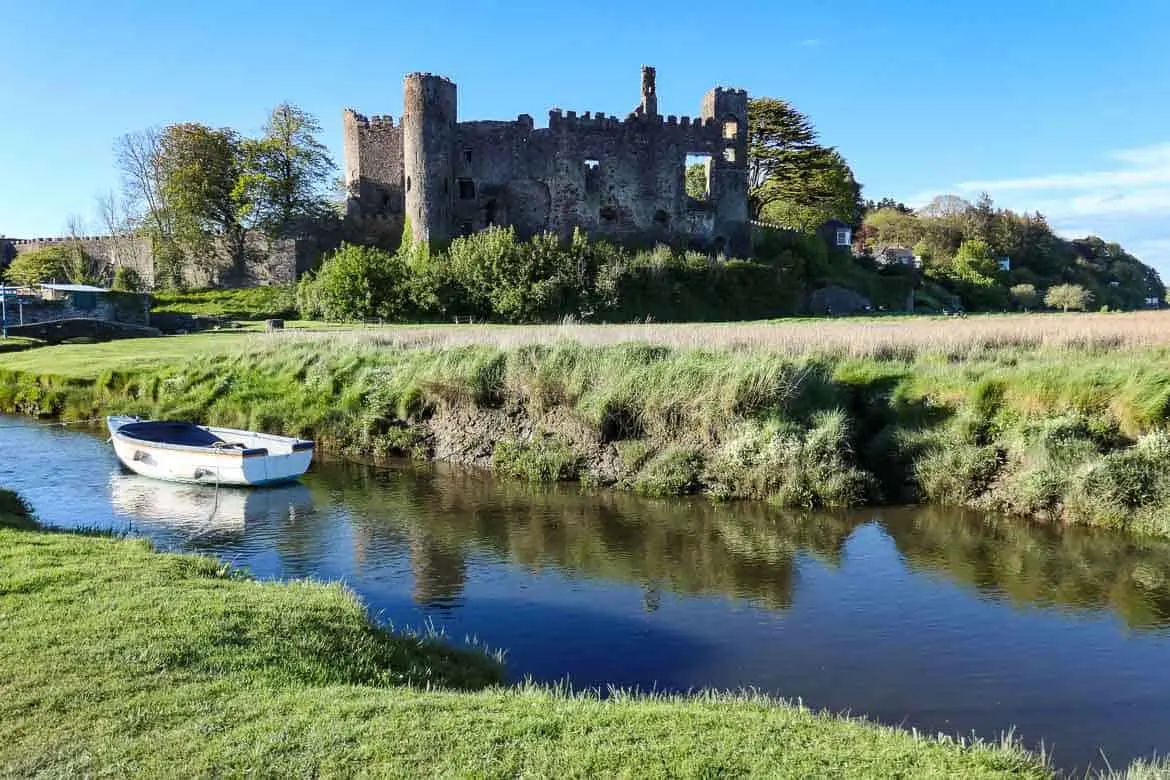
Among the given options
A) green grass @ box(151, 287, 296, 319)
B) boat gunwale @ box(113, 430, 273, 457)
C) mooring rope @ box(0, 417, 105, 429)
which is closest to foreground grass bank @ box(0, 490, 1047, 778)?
boat gunwale @ box(113, 430, 273, 457)

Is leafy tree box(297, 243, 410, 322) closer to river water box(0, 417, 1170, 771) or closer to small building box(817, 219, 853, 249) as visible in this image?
river water box(0, 417, 1170, 771)

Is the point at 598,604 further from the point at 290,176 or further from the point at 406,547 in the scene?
the point at 290,176

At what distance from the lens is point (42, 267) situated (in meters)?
59.8

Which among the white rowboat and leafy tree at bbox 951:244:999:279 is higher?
leafy tree at bbox 951:244:999:279

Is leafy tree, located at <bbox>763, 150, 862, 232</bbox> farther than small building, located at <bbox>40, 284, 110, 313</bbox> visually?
Yes

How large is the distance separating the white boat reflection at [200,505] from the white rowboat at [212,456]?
0.24 metres

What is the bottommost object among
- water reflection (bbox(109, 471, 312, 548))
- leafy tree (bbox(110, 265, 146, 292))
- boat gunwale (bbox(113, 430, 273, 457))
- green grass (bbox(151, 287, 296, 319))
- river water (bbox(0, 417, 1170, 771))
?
river water (bbox(0, 417, 1170, 771))

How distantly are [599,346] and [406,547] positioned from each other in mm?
7883

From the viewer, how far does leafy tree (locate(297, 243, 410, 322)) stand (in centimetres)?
3969

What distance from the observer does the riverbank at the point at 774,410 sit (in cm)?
1476

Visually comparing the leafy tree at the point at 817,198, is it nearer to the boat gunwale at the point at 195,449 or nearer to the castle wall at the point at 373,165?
the castle wall at the point at 373,165

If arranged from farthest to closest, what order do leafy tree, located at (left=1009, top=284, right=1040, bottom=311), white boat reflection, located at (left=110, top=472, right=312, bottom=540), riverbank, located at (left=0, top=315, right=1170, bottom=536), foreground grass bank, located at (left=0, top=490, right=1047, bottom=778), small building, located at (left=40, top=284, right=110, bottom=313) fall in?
leafy tree, located at (left=1009, top=284, right=1040, bottom=311) → small building, located at (left=40, top=284, right=110, bottom=313) → riverbank, located at (left=0, top=315, right=1170, bottom=536) → white boat reflection, located at (left=110, top=472, right=312, bottom=540) → foreground grass bank, located at (left=0, top=490, right=1047, bottom=778)

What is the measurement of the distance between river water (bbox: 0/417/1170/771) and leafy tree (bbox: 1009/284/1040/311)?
46.3 meters

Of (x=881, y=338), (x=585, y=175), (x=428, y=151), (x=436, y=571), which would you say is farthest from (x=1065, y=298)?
(x=436, y=571)
